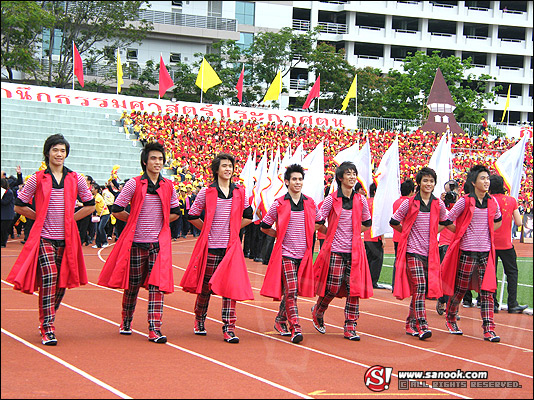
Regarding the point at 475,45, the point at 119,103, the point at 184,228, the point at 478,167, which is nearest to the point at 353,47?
the point at 475,45

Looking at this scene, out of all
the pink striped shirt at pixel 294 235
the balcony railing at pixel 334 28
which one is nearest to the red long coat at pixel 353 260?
the pink striped shirt at pixel 294 235

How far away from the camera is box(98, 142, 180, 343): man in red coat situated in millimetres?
7078

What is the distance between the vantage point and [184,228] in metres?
23.6

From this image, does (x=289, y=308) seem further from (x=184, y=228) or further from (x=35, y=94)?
(x=35, y=94)

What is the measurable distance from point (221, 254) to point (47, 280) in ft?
5.85

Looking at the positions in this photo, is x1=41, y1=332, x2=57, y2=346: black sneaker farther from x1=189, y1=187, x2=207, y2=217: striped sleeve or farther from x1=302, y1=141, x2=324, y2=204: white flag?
x1=302, y1=141, x2=324, y2=204: white flag

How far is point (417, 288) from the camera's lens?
8.01 m

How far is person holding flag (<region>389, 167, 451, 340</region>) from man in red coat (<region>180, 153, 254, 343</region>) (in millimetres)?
1910

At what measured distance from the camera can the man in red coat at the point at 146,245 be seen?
708 centimetres

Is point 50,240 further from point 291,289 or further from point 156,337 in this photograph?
point 291,289

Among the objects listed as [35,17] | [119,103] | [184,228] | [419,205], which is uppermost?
[35,17]

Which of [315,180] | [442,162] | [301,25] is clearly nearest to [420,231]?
[442,162]

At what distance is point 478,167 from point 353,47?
170 feet

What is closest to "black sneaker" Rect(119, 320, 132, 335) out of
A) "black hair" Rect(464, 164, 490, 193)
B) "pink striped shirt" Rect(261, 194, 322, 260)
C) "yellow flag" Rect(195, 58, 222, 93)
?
"pink striped shirt" Rect(261, 194, 322, 260)
